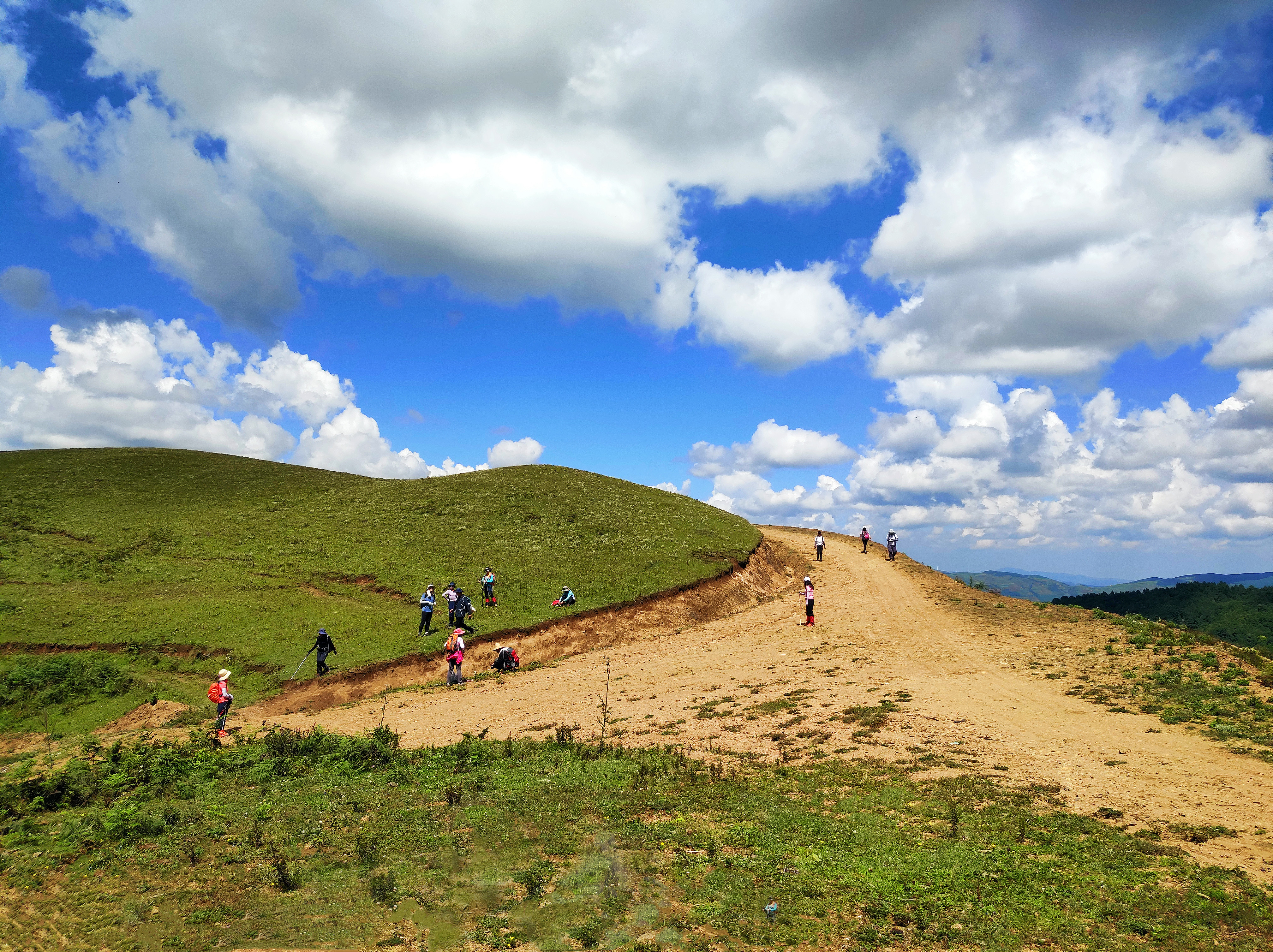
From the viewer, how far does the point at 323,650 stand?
113 ft

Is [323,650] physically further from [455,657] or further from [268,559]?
[268,559]

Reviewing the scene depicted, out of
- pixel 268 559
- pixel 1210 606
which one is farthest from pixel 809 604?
pixel 1210 606

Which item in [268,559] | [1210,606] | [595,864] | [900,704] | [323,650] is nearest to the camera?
[595,864]

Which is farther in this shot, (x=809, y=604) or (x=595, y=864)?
(x=809, y=604)

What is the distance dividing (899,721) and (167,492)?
2858 inches

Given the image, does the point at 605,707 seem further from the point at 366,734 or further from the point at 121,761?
the point at 121,761

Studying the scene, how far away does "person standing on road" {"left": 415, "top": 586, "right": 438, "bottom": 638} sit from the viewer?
38469mm

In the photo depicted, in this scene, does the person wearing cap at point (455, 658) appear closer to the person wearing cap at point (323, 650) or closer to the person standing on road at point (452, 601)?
the person standing on road at point (452, 601)

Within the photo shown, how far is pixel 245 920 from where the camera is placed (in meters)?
10.8

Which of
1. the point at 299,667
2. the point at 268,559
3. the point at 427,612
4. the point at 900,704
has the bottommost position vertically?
the point at 299,667

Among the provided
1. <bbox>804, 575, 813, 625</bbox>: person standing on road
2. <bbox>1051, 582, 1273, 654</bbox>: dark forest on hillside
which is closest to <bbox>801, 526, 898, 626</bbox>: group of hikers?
<bbox>804, 575, 813, 625</bbox>: person standing on road

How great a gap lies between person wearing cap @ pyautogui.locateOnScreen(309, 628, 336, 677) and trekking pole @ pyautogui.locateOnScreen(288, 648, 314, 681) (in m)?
0.25

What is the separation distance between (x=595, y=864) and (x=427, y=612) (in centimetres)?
2852

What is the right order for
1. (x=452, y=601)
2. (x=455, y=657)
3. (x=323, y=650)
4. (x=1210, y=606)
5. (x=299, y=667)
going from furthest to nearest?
(x=1210, y=606), (x=452, y=601), (x=299, y=667), (x=323, y=650), (x=455, y=657)
